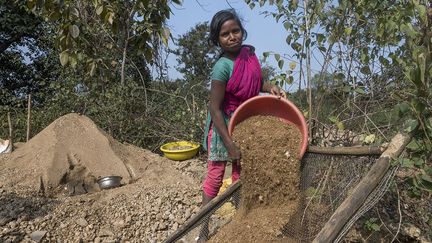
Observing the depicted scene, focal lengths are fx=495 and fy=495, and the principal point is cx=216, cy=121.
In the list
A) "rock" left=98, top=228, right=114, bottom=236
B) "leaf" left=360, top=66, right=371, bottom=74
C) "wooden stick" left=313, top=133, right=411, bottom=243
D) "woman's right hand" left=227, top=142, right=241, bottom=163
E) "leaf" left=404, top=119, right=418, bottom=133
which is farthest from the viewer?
"rock" left=98, top=228, right=114, bottom=236

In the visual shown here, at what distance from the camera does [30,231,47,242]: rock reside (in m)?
3.99

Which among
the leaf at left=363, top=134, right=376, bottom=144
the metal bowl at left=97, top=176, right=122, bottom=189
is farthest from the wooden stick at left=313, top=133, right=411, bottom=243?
the metal bowl at left=97, top=176, right=122, bottom=189

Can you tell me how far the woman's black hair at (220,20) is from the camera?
2.99 meters

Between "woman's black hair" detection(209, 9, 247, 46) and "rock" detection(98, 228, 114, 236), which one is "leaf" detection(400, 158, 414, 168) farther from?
"rock" detection(98, 228, 114, 236)

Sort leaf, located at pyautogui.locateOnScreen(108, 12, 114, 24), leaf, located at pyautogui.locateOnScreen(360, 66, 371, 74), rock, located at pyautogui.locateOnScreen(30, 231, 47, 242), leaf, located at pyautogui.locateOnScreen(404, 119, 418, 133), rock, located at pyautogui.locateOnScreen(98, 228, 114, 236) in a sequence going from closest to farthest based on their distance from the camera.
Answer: leaf, located at pyautogui.locateOnScreen(404, 119, 418, 133)
leaf, located at pyautogui.locateOnScreen(360, 66, 371, 74)
rock, located at pyautogui.locateOnScreen(30, 231, 47, 242)
rock, located at pyautogui.locateOnScreen(98, 228, 114, 236)
leaf, located at pyautogui.locateOnScreen(108, 12, 114, 24)

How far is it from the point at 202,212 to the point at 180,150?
3.88m

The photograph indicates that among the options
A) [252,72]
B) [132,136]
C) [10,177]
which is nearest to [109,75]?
[132,136]

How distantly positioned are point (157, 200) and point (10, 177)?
1756 millimetres

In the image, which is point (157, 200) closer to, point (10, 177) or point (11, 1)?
point (10, 177)

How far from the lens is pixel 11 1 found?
12.2 m

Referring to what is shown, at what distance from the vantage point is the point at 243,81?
9.95ft

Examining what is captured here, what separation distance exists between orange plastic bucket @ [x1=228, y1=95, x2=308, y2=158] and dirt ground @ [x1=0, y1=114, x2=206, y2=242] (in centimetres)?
175

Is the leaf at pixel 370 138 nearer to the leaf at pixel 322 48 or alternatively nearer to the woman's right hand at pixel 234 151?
the leaf at pixel 322 48

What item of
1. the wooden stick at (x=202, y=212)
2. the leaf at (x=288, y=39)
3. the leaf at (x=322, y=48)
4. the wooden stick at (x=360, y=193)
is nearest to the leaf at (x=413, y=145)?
the wooden stick at (x=360, y=193)
